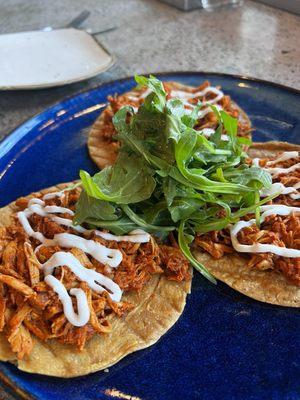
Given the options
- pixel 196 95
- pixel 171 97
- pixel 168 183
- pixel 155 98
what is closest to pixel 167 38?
pixel 196 95

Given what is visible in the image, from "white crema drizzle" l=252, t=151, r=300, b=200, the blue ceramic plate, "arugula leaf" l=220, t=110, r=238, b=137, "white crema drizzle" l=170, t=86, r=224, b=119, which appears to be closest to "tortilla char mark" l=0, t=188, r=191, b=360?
the blue ceramic plate

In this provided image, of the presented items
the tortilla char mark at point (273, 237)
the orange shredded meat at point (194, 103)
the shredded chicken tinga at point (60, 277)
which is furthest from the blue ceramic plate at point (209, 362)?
the orange shredded meat at point (194, 103)

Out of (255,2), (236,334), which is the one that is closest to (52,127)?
(236,334)

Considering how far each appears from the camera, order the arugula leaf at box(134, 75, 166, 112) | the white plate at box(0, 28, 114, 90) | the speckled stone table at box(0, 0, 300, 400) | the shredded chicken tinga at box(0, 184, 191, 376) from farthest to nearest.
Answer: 1. the speckled stone table at box(0, 0, 300, 400)
2. the white plate at box(0, 28, 114, 90)
3. the arugula leaf at box(134, 75, 166, 112)
4. the shredded chicken tinga at box(0, 184, 191, 376)

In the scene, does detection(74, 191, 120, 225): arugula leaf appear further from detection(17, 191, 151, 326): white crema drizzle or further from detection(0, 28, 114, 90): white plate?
detection(0, 28, 114, 90): white plate

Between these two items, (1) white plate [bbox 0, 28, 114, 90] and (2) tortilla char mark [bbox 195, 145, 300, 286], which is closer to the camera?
(2) tortilla char mark [bbox 195, 145, 300, 286]

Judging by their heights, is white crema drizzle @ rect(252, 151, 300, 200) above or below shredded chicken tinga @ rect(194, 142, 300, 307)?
above
